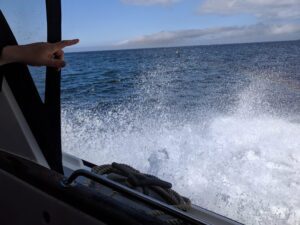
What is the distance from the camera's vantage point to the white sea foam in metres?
3.36

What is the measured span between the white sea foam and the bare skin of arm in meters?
2.34

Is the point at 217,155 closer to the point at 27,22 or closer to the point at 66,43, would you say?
A: the point at 27,22

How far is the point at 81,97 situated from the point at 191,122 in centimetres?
519

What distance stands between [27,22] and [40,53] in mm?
498

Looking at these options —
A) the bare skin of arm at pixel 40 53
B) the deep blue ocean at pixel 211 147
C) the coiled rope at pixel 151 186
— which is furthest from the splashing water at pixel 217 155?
the bare skin of arm at pixel 40 53

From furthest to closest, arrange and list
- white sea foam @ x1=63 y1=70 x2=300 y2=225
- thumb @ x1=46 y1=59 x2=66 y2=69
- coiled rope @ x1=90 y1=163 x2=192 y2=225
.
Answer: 1. white sea foam @ x1=63 y1=70 x2=300 y2=225
2. coiled rope @ x1=90 y1=163 x2=192 y2=225
3. thumb @ x1=46 y1=59 x2=66 y2=69

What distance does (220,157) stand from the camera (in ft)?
15.1

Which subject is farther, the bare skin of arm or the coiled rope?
the coiled rope

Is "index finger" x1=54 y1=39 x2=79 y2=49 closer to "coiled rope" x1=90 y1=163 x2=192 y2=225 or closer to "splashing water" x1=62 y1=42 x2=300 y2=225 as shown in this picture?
"coiled rope" x1=90 y1=163 x2=192 y2=225

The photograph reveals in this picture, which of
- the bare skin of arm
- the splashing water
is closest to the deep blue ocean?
the splashing water

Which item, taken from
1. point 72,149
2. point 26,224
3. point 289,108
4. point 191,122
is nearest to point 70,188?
point 26,224

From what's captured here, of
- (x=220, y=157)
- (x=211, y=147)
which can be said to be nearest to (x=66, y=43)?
(x=220, y=157)

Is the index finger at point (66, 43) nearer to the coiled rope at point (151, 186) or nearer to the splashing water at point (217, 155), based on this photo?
the coiled rope at point (151, 186)

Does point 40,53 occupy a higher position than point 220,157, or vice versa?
point 40,53
